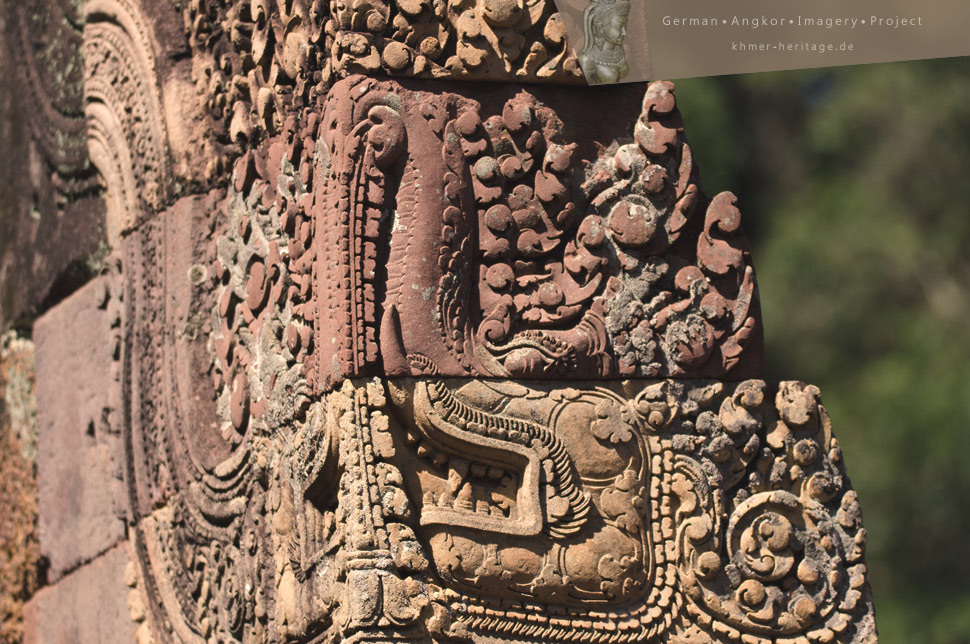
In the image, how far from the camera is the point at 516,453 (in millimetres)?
3363

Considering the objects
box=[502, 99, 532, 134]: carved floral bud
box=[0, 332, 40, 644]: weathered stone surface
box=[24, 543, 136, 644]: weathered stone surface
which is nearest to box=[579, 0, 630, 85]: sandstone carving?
box=[502, 99, 532, 134]: carved floral bud

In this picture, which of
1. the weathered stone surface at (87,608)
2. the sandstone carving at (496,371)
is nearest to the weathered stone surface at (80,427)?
the weathered stone surface at (87,608)

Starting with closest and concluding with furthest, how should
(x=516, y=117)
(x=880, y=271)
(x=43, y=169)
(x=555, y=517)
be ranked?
1. (x=555, y=517)
2. (x=516, y=117)
3. (x=43, y=169)
4. (x=880, y=271)

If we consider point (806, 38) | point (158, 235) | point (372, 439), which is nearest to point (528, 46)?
point (806, 38)

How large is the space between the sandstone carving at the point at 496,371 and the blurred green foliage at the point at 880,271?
346 inches

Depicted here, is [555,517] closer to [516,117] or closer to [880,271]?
[516,117]

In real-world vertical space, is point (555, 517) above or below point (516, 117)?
below

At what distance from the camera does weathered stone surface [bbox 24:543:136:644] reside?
178 inches

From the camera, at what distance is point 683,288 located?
3.60m

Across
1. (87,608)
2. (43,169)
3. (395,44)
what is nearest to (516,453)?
(395,44)

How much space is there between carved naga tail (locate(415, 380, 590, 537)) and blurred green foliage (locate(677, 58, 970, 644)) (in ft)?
29.7

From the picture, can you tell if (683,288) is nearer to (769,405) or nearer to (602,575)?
(769,405)

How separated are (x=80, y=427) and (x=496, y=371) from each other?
1956mm

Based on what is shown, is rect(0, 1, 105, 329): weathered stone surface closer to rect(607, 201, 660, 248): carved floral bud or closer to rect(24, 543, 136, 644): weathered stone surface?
rect(24, 543, 136, 644): weathered stone surface
